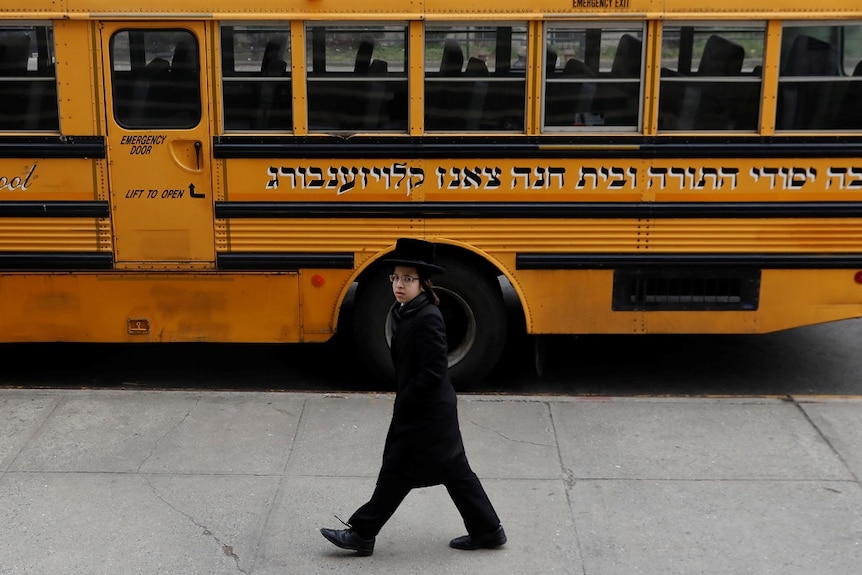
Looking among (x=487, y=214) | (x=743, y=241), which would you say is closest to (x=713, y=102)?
(x=743, y=241)

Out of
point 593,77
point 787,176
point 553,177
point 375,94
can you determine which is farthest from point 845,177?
point 375,94

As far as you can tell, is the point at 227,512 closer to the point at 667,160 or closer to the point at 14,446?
the point at 14,446

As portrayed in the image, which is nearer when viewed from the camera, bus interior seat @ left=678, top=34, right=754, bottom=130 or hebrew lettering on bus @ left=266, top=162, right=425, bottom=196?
bus interior seat @ left=678, top=34, right=754, bottom=130

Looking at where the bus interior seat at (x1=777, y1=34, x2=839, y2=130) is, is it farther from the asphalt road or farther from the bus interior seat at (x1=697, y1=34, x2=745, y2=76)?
the asphalt road

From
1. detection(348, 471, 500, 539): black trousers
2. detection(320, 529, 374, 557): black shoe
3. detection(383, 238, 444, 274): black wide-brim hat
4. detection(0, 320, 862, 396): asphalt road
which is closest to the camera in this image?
detection(383, 238, 444, 274): black wide-brim hat

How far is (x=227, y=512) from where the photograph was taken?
4.70 meters

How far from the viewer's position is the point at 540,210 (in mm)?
5934

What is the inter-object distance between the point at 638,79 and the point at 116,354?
4.12 m

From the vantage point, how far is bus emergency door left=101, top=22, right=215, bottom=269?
19.1 ft

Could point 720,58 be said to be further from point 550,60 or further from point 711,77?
point 550,60

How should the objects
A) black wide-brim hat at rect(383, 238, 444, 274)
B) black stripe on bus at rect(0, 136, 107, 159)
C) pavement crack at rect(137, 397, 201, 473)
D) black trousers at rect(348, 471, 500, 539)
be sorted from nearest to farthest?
black wide-brim hat at rect(383, 238, 444, 274) → black trousers at rect(348, 471, 500, 539) → pavement crack at rect(137, 397, 201, 473) → black stripe on bus at rect(0, 136, 107, 159)

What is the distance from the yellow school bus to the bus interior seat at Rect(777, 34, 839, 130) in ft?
0.04

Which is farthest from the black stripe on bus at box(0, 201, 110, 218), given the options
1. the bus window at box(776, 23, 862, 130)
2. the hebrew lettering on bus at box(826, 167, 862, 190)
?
the hebrew lettering on bus at box(826, 167, 862, 190)

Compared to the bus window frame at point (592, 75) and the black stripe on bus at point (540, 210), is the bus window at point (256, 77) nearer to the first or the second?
the black stripe on bus at point (540, 210)
